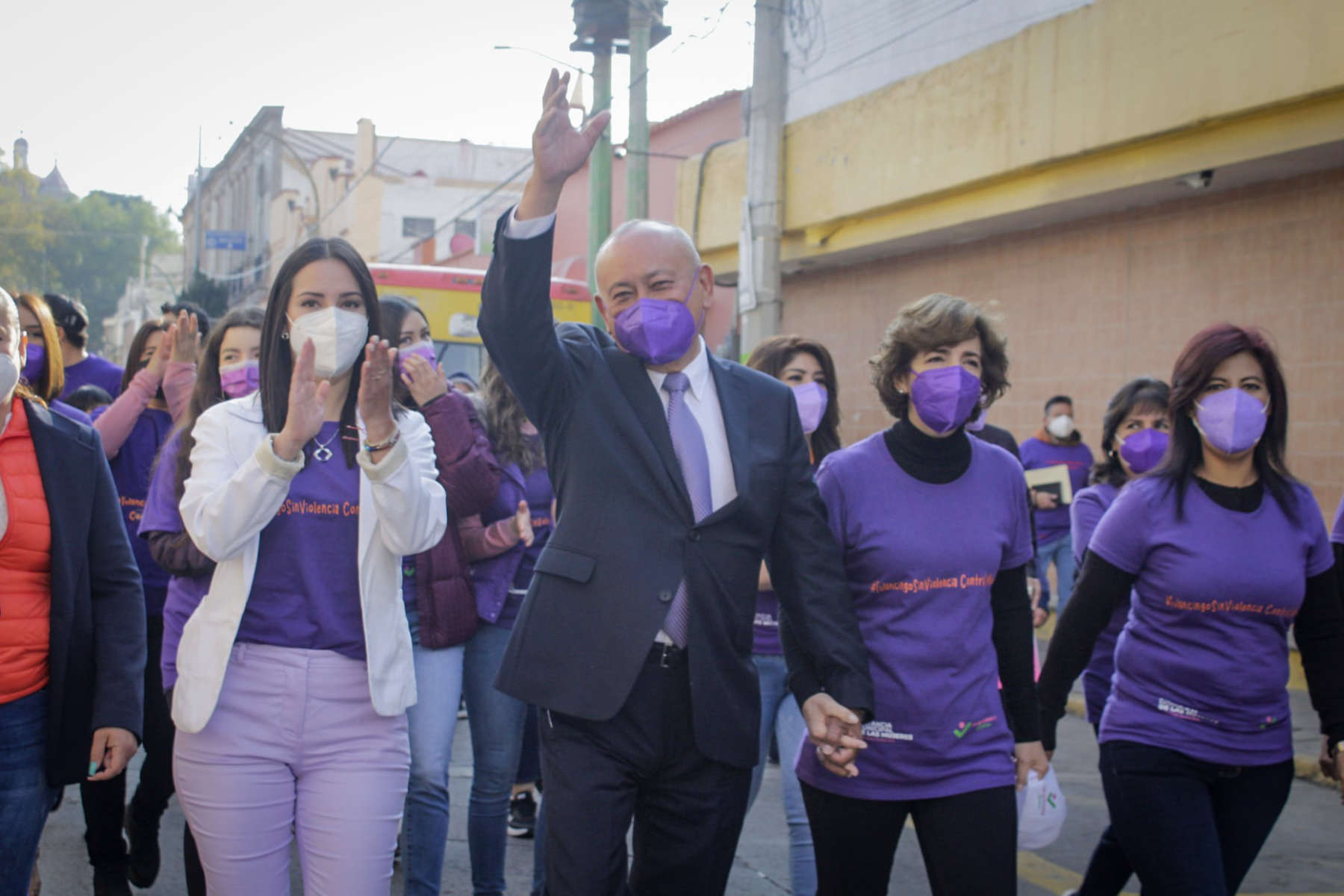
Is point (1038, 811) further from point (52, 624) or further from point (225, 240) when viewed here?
point (225, 240)

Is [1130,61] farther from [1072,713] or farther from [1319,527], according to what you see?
[1319,527]

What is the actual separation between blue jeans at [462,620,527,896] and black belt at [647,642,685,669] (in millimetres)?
1629

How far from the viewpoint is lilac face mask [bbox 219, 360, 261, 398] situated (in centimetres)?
457

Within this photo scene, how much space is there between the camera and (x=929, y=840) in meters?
3.42

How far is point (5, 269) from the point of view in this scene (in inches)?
1820

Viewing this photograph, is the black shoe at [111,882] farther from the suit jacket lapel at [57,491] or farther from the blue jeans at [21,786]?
the suit jacket lapel at [57,491]

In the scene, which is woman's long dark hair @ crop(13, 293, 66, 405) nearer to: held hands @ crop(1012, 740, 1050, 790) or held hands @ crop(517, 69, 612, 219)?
held hands @ crop(517, 69, 612, 219)

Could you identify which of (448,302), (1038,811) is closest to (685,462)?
(1038,811)

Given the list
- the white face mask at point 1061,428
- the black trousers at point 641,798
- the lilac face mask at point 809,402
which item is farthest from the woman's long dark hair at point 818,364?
the white face mask at point 1061,428

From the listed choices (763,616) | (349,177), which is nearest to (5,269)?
(349,177)

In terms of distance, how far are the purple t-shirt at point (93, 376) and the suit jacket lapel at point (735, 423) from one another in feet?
13.8

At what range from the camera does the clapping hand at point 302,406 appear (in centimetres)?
318

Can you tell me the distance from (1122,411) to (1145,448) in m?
0.25

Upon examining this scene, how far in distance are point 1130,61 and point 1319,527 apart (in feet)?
25.2
